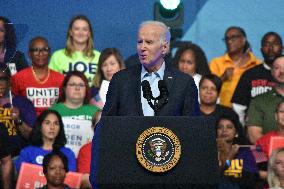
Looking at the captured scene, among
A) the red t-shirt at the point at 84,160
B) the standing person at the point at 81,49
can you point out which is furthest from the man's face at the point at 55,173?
the standing person at the point at 81,49

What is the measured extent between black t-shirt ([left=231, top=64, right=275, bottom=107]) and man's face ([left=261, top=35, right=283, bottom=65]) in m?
0.27

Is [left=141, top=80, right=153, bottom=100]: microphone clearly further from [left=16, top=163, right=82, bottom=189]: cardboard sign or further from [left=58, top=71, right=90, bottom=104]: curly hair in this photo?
[left=58, top=71, right=90, bottom=104]: curly hair

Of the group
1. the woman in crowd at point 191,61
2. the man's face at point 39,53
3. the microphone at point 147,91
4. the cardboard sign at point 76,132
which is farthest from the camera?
the woman in crowd at point 191,61

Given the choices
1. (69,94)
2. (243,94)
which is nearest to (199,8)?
(243,94)

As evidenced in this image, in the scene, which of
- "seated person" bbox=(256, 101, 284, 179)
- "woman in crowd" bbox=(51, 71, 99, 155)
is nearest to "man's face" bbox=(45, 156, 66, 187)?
"woman in crowd" bbox=(51, 71, 99, 155)

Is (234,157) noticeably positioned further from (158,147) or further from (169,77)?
(158,147)

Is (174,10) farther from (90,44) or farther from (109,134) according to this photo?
(109,134)

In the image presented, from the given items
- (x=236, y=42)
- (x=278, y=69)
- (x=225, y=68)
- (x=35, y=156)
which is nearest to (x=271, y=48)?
(x=236, y=42)

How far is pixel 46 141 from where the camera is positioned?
718 centimetres

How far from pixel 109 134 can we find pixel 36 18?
5574 mm

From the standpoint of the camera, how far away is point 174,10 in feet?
25.9

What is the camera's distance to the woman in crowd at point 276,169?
6559mm

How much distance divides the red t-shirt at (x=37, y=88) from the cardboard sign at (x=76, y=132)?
39 centimetres

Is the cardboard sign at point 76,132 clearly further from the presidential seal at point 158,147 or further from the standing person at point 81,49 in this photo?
the presidential seal at point 158,147
